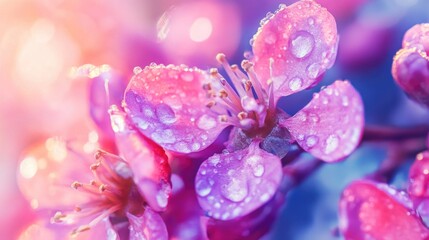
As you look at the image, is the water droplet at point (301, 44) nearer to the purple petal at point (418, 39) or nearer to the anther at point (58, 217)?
the purple petal at point (418, 39)

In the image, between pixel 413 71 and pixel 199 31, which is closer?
pixel 413 71

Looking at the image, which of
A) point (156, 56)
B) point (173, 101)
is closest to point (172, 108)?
point (173, 101)

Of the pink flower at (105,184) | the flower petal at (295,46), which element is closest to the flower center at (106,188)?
the pink flower at (105,184)

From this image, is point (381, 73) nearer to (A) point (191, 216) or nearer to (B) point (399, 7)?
(B) point (399, 7)

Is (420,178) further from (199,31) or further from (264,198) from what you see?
(199,31)

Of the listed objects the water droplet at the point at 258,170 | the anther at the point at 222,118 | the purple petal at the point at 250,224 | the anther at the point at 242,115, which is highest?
the anther at the point at 222,118

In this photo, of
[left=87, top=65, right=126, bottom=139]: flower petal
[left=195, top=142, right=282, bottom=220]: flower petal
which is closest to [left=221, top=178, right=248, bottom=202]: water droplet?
[left=195, top=142, right=282, bottom=220]: flower petal

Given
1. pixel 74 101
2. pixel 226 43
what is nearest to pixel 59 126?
pixel 74 101
